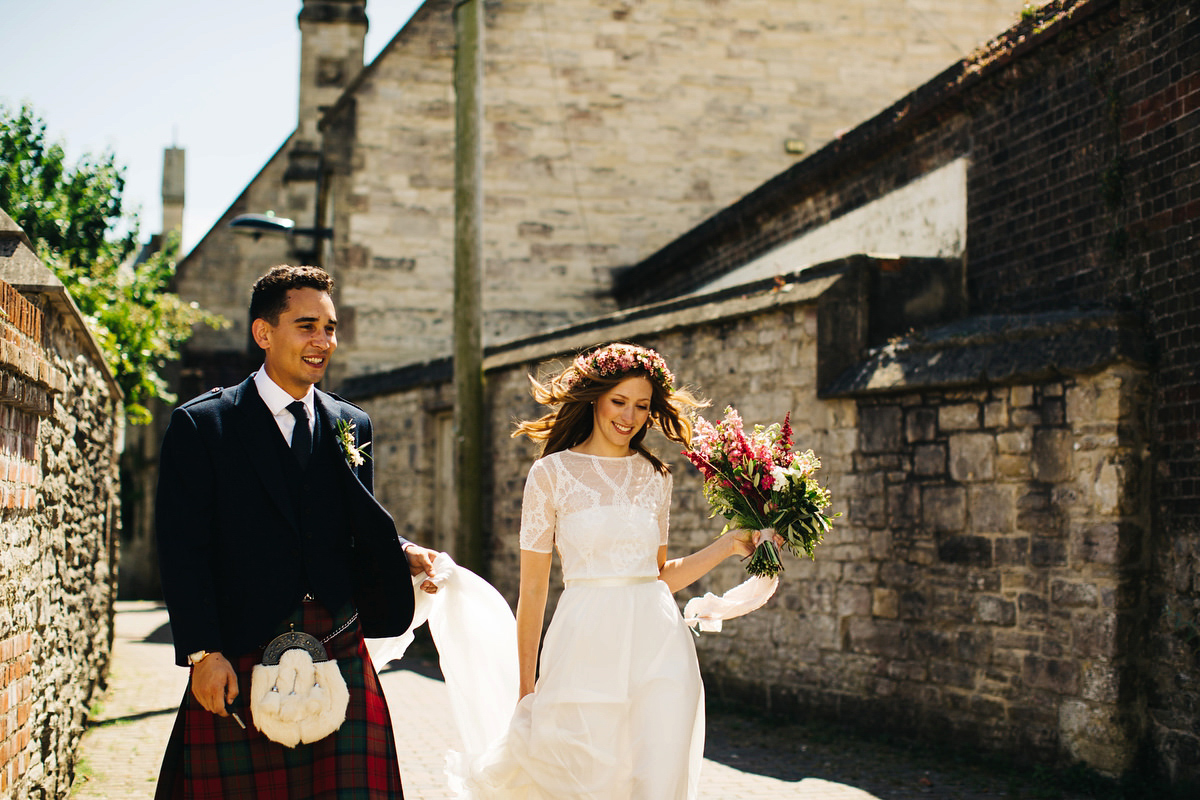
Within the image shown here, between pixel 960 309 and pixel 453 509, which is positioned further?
pixel 453 509

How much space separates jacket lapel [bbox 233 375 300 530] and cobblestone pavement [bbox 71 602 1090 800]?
3167mm

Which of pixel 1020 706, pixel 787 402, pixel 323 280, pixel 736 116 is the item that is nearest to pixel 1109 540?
pixel 1020 706

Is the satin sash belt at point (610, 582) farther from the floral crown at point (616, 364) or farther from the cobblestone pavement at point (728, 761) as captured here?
the cobblestone pavement at point (728, 761)

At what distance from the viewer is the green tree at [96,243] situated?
48.1 feet

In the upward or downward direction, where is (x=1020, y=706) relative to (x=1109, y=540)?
downward

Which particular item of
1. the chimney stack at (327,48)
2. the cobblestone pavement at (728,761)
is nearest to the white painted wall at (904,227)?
the cobblestone pavement at (728,761)

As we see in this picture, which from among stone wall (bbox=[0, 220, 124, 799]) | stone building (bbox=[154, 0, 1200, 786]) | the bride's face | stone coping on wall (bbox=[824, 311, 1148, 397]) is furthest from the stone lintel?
the bride's face

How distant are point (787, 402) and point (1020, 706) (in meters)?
2.69

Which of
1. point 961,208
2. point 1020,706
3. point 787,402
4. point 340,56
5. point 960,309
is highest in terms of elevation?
point 340,56

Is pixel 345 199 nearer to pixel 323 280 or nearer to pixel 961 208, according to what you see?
pixel 961 208

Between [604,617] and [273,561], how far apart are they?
1.24 meters

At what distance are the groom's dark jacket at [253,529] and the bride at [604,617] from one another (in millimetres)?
724

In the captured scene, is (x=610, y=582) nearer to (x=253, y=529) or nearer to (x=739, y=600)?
(x=739, y=600)

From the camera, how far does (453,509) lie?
453 inches
